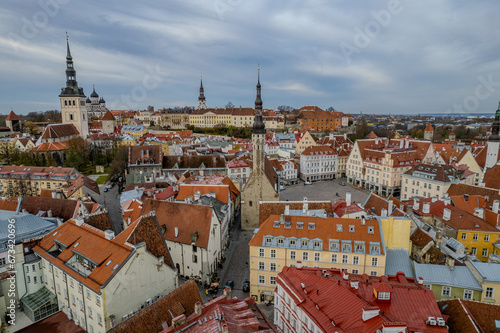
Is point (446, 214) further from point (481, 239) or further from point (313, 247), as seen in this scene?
point (313, 247)

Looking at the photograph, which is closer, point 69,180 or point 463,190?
point 463,190

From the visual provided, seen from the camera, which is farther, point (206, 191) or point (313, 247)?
point (206, 191)

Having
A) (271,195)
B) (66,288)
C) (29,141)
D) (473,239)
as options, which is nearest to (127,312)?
(66,288)

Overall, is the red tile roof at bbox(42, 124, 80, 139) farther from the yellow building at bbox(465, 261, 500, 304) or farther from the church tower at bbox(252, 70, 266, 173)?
the yellow building at bbox(465, 261, 500, 304)

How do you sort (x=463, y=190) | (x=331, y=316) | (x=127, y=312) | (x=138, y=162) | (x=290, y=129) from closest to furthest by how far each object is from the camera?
(x=331, y=316)
(x=127, y=312)
(x=463, y=190)
(x=138, y=162)
(x=290, y=129)

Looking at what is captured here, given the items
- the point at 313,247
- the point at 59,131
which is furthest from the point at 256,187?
the point at 59,131

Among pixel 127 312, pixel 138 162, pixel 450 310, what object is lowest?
pixel 127 312

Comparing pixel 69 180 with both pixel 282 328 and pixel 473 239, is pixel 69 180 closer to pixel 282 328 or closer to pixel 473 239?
A: pixel 282 328

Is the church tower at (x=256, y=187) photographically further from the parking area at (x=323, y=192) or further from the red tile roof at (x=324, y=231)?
the parking area at (x=323, y=192)
